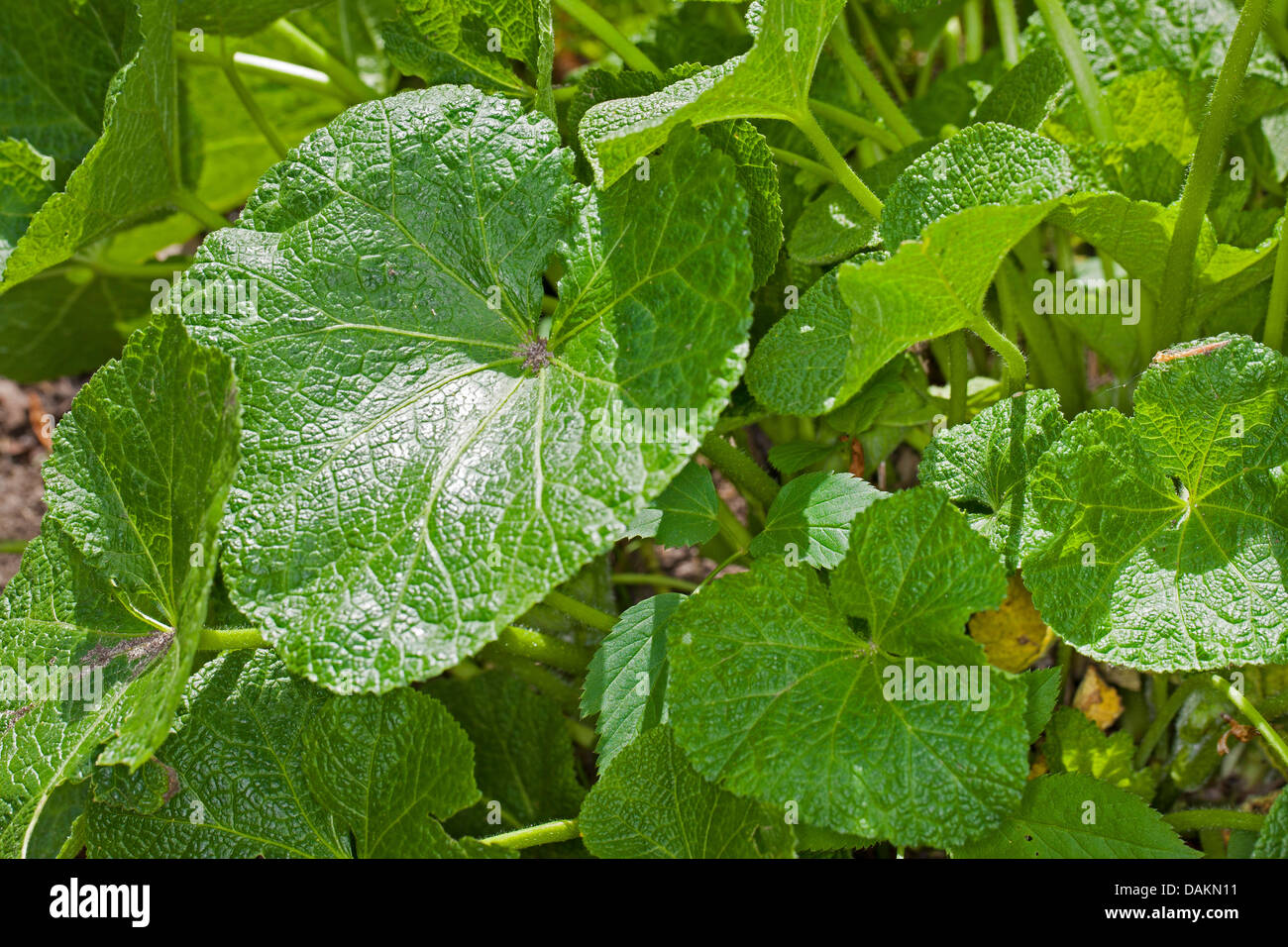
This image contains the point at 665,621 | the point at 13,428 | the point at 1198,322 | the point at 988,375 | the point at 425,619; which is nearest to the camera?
the point at 425,619

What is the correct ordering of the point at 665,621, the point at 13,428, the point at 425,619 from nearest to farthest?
the point at 425,619
the point at 665,621
the point at 13,428

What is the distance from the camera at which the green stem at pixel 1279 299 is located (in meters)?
1.12

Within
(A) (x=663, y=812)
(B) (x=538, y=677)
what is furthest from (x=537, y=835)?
(B) (x=538, y=677)

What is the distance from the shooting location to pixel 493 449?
1027 millimetres

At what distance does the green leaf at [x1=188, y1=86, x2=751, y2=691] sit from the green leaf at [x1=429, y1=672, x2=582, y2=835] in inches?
16.0

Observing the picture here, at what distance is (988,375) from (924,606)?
0.71m

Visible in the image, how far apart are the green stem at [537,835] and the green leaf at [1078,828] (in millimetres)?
417

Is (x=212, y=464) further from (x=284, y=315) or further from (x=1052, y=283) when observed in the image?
(x=1052, y=283)

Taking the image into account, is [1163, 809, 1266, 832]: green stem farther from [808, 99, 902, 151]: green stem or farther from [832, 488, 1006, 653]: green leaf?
[808, 99, 902, 151]: green stem

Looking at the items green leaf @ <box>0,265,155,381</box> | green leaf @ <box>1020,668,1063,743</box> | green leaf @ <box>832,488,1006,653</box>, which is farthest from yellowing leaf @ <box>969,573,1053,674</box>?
green leaf @ <box>0,265,155,381</box>

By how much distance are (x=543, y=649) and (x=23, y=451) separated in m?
1.41

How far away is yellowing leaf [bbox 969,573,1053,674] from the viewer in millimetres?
1287
